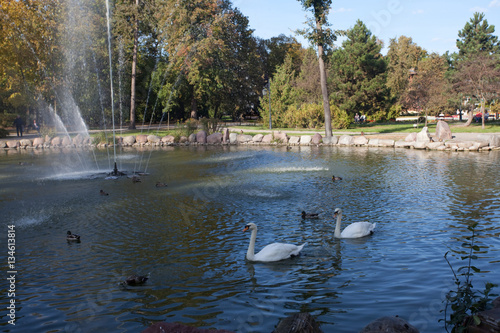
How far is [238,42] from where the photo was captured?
6272 centimetres

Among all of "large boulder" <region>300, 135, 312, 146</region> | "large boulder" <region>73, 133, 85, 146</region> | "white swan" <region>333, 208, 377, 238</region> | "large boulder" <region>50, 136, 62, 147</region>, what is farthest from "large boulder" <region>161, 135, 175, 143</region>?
"white swan" <region>333, 208, 377, 238</region>

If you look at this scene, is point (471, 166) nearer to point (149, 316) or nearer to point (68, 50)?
point (149, 316)

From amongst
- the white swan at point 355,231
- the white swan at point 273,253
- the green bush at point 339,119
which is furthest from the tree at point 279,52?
the white swan at point 273,253

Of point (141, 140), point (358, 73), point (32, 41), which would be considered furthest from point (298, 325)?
point (358, 73)

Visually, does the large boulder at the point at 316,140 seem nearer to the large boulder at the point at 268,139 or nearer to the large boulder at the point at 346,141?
the large boulder at the point at 346,141

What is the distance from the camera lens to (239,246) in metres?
9.98

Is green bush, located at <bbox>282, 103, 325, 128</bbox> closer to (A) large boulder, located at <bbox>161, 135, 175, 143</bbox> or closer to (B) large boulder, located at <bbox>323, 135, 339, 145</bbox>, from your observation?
(B) large boulder, located at <bbox>323, 135, 339, 145</bbox>

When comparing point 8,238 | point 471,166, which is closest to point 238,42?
point 471,166

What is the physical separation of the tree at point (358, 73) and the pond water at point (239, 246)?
107 ft

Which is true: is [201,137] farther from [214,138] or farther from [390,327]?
[390,327]

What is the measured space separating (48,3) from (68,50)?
4757 millimetres

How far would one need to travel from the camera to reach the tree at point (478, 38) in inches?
1709

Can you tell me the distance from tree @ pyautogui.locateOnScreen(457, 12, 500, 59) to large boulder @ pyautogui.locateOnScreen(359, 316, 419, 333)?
45.0 metres

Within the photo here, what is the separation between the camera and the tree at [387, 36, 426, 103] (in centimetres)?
6706
